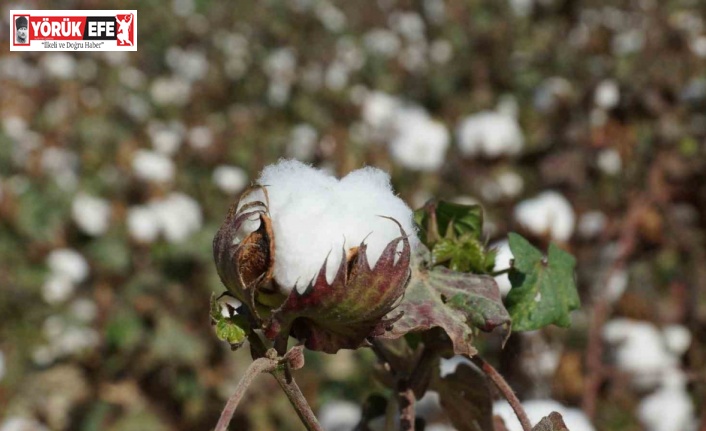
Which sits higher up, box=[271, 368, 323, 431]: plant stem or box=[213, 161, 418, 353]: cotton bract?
box=[213, 161, 418, 353]: cotton bract

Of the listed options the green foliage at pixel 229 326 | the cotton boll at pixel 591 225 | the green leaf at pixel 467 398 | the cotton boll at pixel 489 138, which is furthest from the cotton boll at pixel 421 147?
the green foliage at pixel 229 326

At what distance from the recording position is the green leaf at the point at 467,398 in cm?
64

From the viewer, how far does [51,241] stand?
2.70 metres

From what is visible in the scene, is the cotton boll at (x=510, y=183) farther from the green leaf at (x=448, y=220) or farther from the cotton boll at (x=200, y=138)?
the green leaf at (x=448, y=220)

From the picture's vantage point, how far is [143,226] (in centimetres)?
255

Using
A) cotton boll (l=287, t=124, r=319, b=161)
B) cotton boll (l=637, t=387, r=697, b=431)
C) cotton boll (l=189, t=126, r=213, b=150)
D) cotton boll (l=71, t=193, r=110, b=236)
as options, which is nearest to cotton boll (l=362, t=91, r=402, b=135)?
cotton boll (l=287, t=124, r=319, b=161)

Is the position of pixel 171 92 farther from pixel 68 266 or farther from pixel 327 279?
pixel 327 279

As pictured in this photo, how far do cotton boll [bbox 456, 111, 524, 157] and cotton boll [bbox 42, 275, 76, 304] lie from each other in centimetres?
135

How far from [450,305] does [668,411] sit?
1140 mm

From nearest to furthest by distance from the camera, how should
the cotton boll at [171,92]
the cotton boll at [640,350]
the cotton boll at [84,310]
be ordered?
the cotton boll at [640,350] → the cotton boll at [84,310] → the cotton boll at [171,92]

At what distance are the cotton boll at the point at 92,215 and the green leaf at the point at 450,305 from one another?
2359 mm

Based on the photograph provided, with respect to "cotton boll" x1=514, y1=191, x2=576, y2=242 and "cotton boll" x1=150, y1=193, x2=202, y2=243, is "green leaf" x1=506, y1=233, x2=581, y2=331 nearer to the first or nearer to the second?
"cotton boll" x1=514, y1=191, x2=576, y2=242

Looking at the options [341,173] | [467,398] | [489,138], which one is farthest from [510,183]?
[467,398]

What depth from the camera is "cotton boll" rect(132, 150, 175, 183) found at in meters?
2.79
